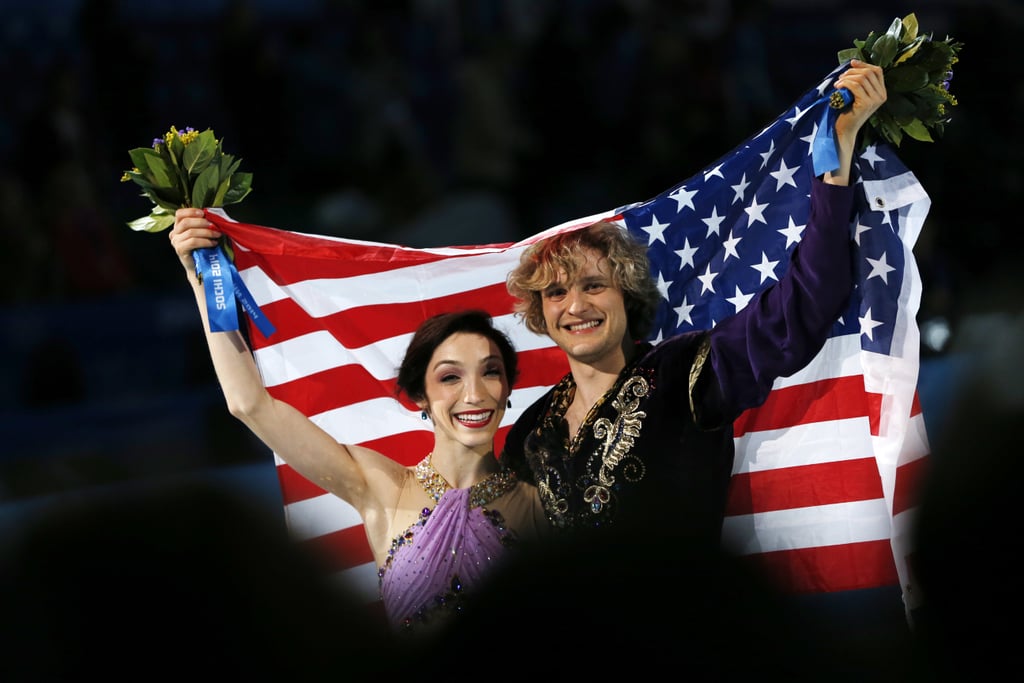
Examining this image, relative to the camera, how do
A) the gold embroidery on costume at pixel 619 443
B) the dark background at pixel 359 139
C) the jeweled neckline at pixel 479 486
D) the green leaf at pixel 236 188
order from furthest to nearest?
1. the dark background at pixel 359 139
2. the green leaf at pixel 236 188
3. the jeweled neckline at pixel 479 486
4. the gold embroidery on costume at pixel 619 443

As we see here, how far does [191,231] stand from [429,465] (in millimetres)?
941

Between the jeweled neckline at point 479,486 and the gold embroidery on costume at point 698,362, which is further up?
the gold embroidery on costume at point 698,362

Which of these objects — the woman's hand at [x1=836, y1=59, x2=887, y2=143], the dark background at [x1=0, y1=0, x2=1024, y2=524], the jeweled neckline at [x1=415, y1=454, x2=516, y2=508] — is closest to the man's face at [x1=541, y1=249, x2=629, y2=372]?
the jeweled neckline at [x1=415, y1=454, x2=516, y2=508]

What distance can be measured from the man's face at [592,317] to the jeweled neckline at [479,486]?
1.27ft

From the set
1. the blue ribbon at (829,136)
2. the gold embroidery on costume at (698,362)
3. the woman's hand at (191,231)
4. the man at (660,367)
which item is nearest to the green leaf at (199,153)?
the woman's hand at (191,231)

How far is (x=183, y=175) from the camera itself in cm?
361

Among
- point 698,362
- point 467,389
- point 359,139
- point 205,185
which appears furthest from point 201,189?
point 359,139

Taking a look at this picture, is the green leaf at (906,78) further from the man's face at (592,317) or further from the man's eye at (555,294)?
the man's eye at (555,294)

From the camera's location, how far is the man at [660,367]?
3.43 metres

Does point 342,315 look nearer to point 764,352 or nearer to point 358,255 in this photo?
point 358,255

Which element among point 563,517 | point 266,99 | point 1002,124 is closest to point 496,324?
point 563,517

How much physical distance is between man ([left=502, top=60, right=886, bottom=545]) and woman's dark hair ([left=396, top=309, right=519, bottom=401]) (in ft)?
0.52

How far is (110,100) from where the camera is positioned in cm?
754

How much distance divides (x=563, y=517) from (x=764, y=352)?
70 centimetres
